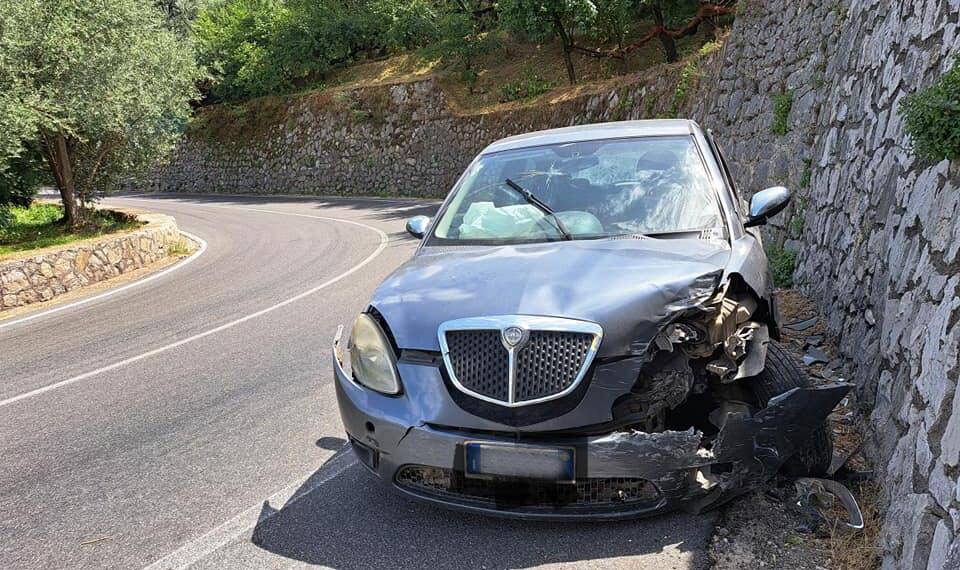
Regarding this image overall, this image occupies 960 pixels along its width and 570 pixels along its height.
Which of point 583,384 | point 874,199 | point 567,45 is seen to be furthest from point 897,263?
point 567,45

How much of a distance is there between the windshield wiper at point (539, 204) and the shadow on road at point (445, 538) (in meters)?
1.56

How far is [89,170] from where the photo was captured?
60.2 ft

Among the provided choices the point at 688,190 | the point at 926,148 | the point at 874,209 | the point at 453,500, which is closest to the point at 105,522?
the point at 453,500

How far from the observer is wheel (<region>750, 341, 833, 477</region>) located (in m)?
3.44

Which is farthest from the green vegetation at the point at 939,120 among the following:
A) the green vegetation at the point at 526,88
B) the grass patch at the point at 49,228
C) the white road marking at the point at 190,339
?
the green vegetation at the point at 526,88

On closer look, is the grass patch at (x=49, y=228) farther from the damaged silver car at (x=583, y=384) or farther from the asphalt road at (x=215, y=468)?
the damaged silver car at (x=583, y=384)

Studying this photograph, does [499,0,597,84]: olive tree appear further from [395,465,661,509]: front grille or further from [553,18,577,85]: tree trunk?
[395,465,661,509]: front grille

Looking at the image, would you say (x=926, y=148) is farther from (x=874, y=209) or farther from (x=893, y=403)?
(x=874, y=209)

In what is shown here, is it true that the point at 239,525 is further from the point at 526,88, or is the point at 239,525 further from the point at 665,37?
the point at 526,88

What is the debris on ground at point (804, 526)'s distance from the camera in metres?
3.08

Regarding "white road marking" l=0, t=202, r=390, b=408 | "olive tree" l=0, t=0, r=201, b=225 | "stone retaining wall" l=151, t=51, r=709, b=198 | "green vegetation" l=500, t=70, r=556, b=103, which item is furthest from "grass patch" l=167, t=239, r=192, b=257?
"green vegetation" l=500, t=70, r=556, b=103

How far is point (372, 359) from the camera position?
3.46 meters

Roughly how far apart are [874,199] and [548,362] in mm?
3477

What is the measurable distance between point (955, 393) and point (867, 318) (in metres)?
2.17
